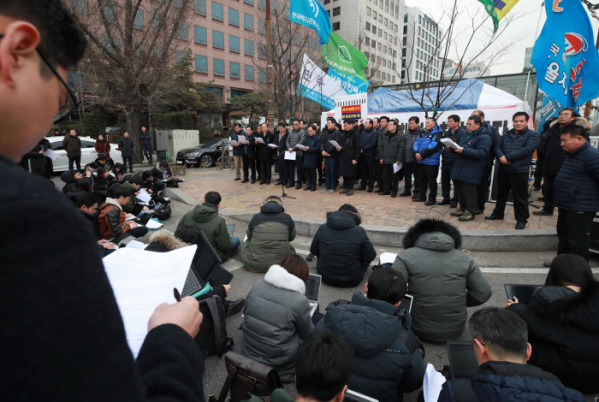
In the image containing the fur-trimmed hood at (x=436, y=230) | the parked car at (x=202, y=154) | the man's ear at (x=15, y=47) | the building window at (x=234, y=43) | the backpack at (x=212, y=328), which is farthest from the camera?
the building window at (x=234, y=43)

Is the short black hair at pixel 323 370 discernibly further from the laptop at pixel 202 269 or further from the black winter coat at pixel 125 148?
the black winter coat at pixel 125 148

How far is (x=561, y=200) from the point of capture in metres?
4.96

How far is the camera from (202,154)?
1778cm

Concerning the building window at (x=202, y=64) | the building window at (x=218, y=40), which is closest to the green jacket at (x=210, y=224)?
the building window at (x=202, y=64)

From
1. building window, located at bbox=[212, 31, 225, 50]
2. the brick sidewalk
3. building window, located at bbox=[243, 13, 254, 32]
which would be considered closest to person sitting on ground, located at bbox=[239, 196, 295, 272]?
the brick sidewalk

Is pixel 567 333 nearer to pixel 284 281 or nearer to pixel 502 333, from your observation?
pixel 502 333

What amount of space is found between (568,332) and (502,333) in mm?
841

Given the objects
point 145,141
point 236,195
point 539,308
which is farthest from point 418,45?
point 539,308

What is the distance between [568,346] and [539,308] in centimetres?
30

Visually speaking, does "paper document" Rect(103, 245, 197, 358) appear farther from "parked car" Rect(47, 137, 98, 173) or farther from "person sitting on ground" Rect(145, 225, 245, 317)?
"parked car" Rect(47, 137, 98, 173)

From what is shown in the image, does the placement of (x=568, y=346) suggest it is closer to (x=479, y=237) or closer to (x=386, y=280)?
(x=386, y=280)

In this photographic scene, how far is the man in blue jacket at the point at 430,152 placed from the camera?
8258 mm

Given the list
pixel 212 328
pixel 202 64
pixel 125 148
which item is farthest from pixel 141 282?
pixel 202 64

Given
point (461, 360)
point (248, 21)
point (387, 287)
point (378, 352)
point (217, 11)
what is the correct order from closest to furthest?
point (378, 352) → point (461, 360) → point (387, 287) → point (217, 11) → point (248, 21)
